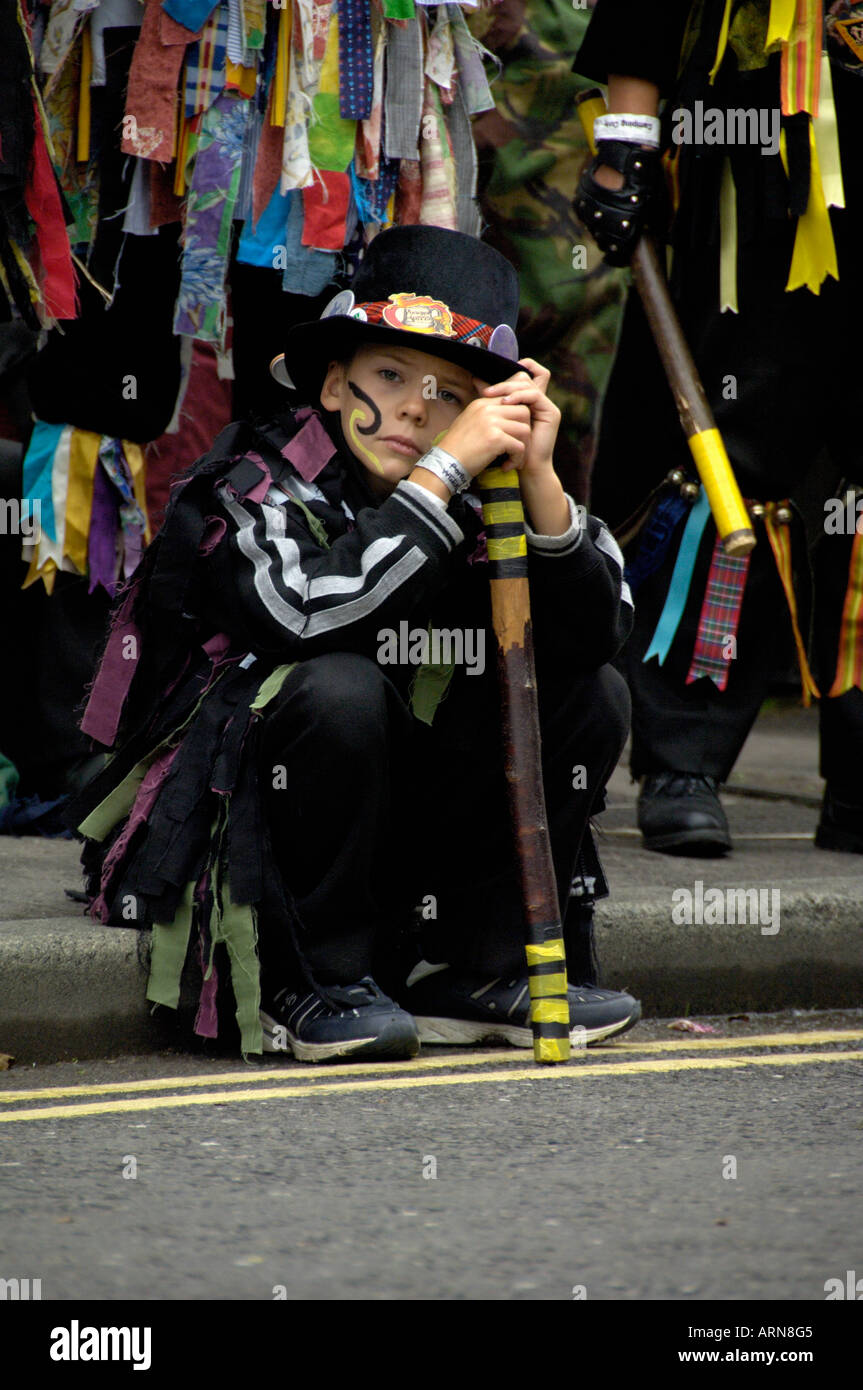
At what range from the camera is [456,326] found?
2.72 meters

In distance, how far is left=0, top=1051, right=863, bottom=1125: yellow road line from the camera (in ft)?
7.60

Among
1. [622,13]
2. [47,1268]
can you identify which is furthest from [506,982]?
[622,13]

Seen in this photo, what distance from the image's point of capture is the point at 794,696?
773 cm

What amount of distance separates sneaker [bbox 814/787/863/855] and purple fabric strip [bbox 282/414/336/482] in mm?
1638

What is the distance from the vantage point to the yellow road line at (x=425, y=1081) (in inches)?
91.2

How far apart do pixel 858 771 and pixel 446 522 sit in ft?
5.15

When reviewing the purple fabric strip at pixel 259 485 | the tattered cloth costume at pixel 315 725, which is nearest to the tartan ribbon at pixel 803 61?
the tattered cloth costume at pixel 315 725

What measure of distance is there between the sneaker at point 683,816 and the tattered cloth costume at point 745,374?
40 mm

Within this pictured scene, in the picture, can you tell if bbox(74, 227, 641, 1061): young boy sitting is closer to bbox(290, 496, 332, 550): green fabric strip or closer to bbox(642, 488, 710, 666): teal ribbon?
bbox(290, 496, 332, 550): green fabric strip

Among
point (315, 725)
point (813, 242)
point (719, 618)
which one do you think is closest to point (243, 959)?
point (315, 725)

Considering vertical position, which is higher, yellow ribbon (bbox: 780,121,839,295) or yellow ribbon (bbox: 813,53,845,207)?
yellow ribbon (bbox: 813,53,845,207)

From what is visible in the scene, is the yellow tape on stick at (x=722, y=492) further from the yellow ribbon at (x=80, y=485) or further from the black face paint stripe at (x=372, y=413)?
the yellow ribbon at (x=80, y=485)

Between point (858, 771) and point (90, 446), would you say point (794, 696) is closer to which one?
point (858, 771)

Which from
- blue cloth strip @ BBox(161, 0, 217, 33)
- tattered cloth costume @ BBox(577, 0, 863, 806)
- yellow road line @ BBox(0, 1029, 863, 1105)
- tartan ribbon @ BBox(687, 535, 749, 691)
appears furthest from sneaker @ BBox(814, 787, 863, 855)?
blue cloth strip @ BBox(161, 0, 217, 33)
